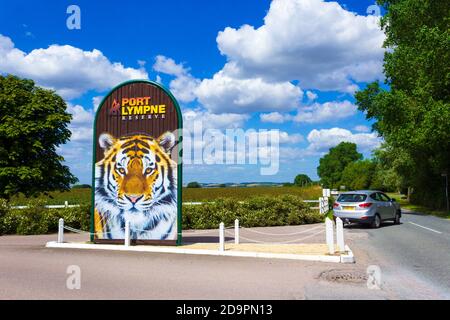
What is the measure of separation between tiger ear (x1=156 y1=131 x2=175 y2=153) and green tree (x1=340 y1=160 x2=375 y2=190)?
303 ft

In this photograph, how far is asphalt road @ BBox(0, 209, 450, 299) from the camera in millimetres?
7125

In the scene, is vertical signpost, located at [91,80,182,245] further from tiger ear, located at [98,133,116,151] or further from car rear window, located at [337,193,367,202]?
car rear window, located at [337,193,367,202]

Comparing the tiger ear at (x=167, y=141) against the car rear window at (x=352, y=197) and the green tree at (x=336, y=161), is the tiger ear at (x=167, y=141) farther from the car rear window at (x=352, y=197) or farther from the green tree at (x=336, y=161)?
the green tree at (x=336, y=161)

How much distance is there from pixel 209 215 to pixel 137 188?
761 centimetres

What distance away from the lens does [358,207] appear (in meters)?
19.2

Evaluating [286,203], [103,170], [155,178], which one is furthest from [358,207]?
[103,170]

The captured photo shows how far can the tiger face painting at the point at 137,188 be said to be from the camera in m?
13.3

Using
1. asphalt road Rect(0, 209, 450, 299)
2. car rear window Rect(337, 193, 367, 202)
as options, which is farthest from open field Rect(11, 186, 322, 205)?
asphalt road Rect(0, 209, 450, 299)

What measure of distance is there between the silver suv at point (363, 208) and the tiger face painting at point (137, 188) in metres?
9.42

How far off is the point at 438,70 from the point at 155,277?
25.2m

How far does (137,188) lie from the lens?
44.7 feet

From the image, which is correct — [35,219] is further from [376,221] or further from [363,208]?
[376,221]

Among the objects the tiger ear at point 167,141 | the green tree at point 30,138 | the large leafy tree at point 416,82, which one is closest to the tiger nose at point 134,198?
the tiger ear at point 167,141
